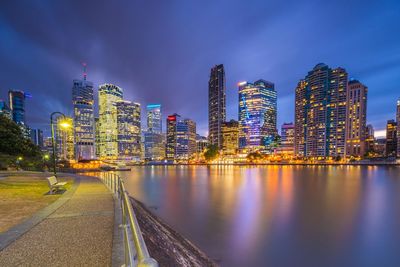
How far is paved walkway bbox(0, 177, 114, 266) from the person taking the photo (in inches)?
158

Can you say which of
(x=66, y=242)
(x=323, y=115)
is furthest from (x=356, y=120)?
(x=66, y=242)

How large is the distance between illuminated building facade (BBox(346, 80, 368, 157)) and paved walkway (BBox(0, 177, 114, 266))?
19682 cm

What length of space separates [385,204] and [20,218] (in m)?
37.8

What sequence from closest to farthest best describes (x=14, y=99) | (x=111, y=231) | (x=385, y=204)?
(x=111, y=231) → (x=385, y=204) → (x=14, y=99)

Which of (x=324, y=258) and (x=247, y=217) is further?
(x=247, y=217)

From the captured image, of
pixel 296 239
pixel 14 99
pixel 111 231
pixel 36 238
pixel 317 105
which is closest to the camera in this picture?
pixel 36 238

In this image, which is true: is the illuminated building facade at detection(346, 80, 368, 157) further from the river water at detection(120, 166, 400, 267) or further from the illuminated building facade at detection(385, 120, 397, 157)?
the river water at detection(120, 166, 400, 267)

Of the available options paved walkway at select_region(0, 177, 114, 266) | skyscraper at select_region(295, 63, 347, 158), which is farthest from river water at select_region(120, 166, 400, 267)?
skyscraper at select_region(295, 63, 347, 158)

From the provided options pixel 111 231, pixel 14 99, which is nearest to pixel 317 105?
pixel 111 231

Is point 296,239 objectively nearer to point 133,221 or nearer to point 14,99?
point 133,221

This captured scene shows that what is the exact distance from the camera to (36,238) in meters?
4.97

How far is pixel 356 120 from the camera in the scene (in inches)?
6216

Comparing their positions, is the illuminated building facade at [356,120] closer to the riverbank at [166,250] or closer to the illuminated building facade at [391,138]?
the illuminated building facade at [391,138]

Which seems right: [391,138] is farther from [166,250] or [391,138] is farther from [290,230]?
[166,250]
